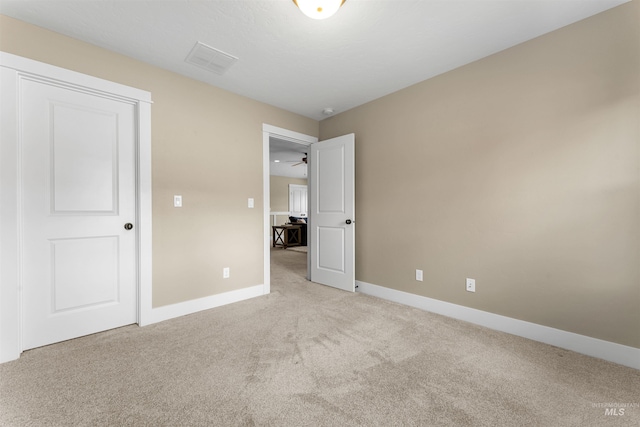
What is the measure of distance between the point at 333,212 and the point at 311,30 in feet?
6.94

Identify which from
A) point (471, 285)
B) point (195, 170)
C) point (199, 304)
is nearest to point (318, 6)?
point (195, 170)

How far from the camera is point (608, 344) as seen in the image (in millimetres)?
1812

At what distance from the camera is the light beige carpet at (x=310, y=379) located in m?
1.32

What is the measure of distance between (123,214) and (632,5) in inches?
163

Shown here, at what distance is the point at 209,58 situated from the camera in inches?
92.3

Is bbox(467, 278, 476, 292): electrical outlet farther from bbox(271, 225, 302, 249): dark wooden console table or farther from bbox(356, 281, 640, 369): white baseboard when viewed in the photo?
bbox(271, 225, 302, 249): dark wooden console table

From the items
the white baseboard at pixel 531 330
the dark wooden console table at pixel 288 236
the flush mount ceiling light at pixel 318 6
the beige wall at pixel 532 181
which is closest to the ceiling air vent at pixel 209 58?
the flush mount ceiling light at pixel 318 6

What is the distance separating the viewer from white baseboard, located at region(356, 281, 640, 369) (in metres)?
1.77

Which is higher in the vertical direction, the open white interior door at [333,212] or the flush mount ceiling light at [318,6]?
the flush mount ceiling light at [318,6]

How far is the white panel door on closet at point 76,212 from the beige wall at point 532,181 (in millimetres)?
2749

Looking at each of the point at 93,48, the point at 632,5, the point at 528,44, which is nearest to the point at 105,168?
the point at 93,48

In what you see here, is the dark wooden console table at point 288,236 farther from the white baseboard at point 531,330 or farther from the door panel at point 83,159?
the door panel at point 83,159

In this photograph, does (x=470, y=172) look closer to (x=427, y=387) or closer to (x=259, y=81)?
(x=427, y=387)

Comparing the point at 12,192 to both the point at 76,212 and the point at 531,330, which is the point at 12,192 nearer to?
the point at 76,212
